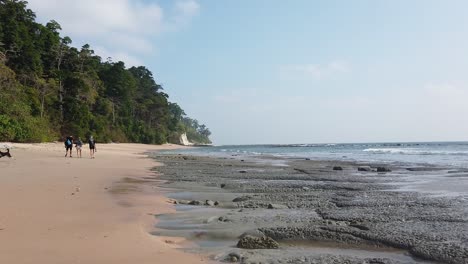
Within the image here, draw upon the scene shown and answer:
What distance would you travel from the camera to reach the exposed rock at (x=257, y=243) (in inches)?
199

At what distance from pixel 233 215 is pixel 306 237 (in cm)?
198

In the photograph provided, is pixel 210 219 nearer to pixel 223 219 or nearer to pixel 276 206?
pixel 223 219

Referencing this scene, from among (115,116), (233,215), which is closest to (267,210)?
(233,215)

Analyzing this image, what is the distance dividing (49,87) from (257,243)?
162 ft

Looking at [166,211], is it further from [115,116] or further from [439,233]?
[115,116]

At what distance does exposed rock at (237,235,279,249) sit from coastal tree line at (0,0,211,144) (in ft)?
109

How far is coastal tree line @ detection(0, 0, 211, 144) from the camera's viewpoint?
3712 centimetres

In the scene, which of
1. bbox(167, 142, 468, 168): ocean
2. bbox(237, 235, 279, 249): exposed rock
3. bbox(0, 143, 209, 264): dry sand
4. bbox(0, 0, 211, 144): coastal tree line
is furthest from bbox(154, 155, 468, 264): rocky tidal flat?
bbox(0, 0, 211, 144): coastal tree line

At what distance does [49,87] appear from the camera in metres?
48.7

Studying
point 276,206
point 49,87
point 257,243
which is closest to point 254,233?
point 257,243

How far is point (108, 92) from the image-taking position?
257 ft

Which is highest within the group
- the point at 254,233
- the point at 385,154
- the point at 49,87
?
the point at 49,87

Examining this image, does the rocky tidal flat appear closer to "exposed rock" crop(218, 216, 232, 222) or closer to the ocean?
"exposed rock" crop(218, 216, 232, 222)

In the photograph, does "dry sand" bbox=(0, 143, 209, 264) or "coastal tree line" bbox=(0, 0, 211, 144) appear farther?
"coastal tree line" bbox=(0, 0, 211, 144)
